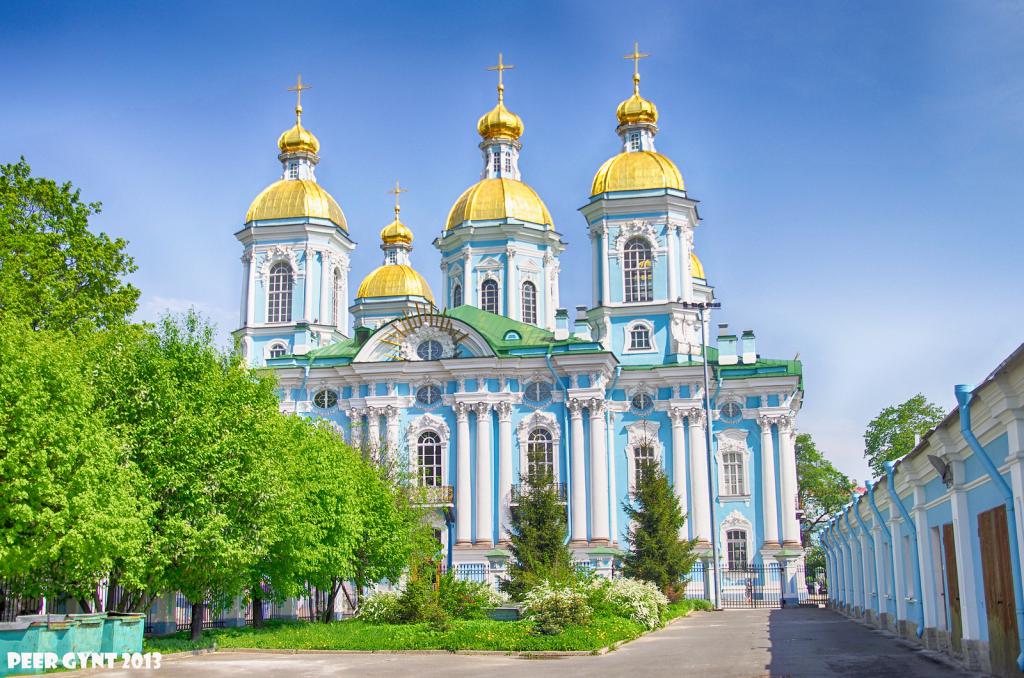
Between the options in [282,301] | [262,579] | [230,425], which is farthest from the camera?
[282,301]

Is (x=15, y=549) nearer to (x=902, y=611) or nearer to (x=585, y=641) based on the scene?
(x=585, y=641)

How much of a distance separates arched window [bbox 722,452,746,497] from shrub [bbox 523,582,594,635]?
70.8ft

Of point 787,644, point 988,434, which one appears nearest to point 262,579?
point 787,644

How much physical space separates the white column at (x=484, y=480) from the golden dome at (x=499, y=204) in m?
10.8

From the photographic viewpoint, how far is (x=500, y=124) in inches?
1991

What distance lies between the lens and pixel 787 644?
62.6 feet

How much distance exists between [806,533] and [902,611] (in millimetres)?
48611

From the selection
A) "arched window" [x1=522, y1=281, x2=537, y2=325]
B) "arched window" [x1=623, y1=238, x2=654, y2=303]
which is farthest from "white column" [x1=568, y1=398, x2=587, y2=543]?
"arched window" [x1=522, y1=281, x2=537, y2=325]

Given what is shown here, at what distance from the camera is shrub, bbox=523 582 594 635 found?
65.3 ft

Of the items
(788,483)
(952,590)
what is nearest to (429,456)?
(788,483)

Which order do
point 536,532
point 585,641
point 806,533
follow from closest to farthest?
point 585,641
point 536,532
point 806,533

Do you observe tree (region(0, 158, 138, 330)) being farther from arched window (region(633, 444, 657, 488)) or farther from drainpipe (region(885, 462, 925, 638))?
arched window (region(633, 444, 657, 488))

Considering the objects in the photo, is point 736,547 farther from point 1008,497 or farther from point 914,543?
point 1008,497

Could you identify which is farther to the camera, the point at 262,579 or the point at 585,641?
the point at 262,579
